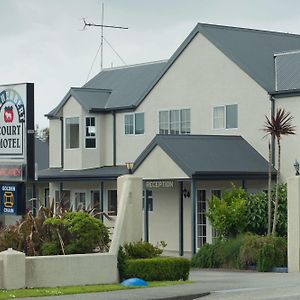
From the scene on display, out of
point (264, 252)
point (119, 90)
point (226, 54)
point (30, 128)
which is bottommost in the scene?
point (264, 252)

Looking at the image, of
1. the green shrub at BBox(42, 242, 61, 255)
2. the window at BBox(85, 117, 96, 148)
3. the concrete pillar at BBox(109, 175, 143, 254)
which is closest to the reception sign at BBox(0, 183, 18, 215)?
the green shrub at BBox(42, 242, 61, 255)

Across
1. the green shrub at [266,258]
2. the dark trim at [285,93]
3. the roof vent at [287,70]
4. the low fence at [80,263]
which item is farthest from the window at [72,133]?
the low fence at [80,263]

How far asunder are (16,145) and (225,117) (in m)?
14.9

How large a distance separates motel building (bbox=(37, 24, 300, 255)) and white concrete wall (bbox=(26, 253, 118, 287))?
808 cm

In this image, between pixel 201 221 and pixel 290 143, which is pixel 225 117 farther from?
pixel 201 221

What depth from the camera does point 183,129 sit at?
131ft

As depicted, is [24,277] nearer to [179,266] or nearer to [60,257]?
[60,257]

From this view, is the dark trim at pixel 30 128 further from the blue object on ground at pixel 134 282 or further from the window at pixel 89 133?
the window at pixel 89 133

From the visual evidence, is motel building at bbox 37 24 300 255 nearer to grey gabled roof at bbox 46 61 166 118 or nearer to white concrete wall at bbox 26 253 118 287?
grey gabled roof at bbox 46 61 166 118

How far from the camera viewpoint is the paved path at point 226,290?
69.5 ft

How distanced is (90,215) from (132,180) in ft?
5.18

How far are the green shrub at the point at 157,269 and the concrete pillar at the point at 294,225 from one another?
5052 mm

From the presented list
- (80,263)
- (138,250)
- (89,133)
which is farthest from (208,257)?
(89,133)

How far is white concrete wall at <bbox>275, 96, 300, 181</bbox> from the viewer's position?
115 feet
